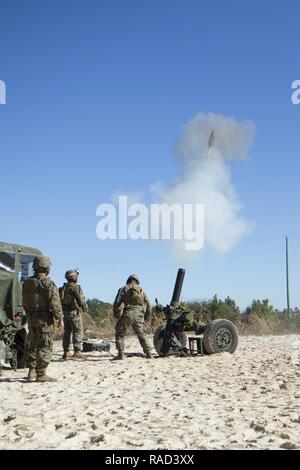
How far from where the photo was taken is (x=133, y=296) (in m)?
12.3

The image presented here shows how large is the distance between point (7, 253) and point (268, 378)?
4971 millimetres

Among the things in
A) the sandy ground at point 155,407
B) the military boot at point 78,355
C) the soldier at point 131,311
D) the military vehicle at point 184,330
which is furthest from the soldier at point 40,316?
the military vehicle at point 184,330

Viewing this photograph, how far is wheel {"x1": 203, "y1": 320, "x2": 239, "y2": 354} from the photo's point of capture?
41.6 ft

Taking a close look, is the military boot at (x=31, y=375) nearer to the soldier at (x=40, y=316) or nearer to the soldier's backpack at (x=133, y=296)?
the soldier at (x=40, y=316)

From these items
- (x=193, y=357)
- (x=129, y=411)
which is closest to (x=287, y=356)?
(x=193, y=357)

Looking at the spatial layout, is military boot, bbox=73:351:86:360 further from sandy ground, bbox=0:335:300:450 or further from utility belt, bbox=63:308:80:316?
sandy ground, bbox=0:335:300:450

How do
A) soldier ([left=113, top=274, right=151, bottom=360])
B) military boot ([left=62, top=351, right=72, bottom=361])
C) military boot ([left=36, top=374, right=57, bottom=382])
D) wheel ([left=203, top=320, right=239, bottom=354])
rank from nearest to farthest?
military boot ([left=36, top=374, right=57, bottom=382]), soldier ([left=113, top=274, right=151, bottom=360]), military boot ([left=62, top=351, right=72, bottom=361]), wheel ([left=203, top=320, right=239, bottom=354])

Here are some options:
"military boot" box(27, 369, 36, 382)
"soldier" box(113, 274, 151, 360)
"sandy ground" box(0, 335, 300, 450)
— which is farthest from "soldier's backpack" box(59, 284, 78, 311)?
"military boot" box(27, 369, 36, 382)

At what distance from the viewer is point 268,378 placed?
8.94 metres

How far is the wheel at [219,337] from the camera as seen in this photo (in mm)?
12680

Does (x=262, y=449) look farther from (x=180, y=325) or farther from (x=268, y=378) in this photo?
(x=180, y=325)

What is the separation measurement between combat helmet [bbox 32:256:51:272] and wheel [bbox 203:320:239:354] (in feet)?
15.9

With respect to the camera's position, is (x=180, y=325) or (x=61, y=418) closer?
(x=61, y=418)
